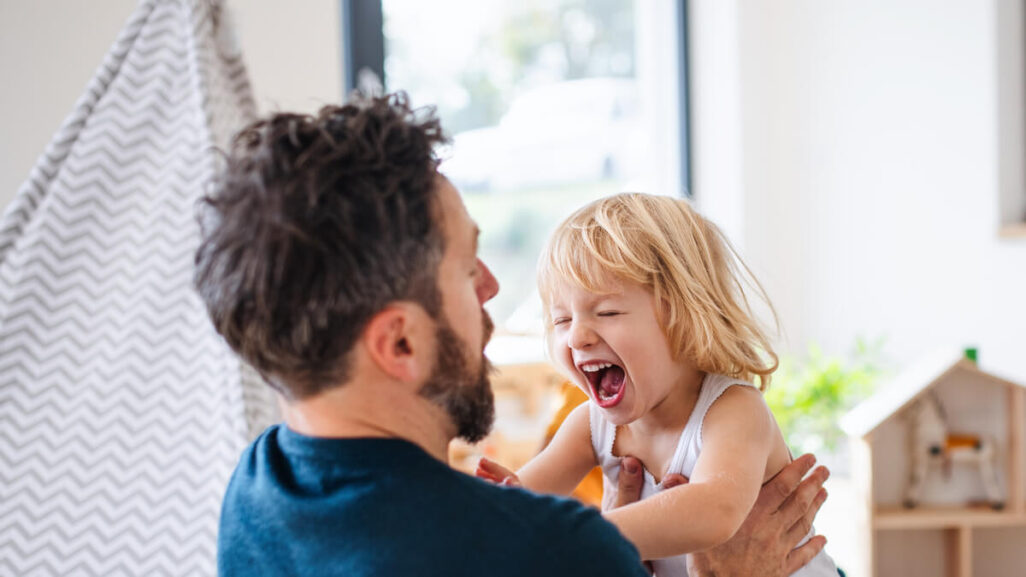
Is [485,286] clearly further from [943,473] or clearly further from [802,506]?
[943,473]

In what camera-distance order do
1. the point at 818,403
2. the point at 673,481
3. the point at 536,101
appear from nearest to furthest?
the point at 673,481, the point at 818,403, the point at 536,101

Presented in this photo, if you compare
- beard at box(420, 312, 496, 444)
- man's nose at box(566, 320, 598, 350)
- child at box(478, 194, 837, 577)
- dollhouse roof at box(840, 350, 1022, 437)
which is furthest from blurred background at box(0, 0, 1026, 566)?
beard at box(420, 312, 496, 444)

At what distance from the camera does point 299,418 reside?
31.4 inches

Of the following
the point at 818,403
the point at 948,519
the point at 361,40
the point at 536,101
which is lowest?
the point at 818,403

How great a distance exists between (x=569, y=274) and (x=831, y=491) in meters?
1.98

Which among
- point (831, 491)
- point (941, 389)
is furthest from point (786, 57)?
point (941, 389)

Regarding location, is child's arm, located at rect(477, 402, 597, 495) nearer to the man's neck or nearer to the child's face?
the child's face

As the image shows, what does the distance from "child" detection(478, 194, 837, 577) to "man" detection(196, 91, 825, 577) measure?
341mm

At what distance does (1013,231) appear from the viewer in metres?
2.63

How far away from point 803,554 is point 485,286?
23.8 inches

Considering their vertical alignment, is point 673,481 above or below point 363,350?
below

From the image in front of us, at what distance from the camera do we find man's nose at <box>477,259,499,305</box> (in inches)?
34.9

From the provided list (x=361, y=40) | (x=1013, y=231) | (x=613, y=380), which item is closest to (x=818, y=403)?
(x=1013, y=231)

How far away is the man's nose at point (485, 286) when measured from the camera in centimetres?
89
